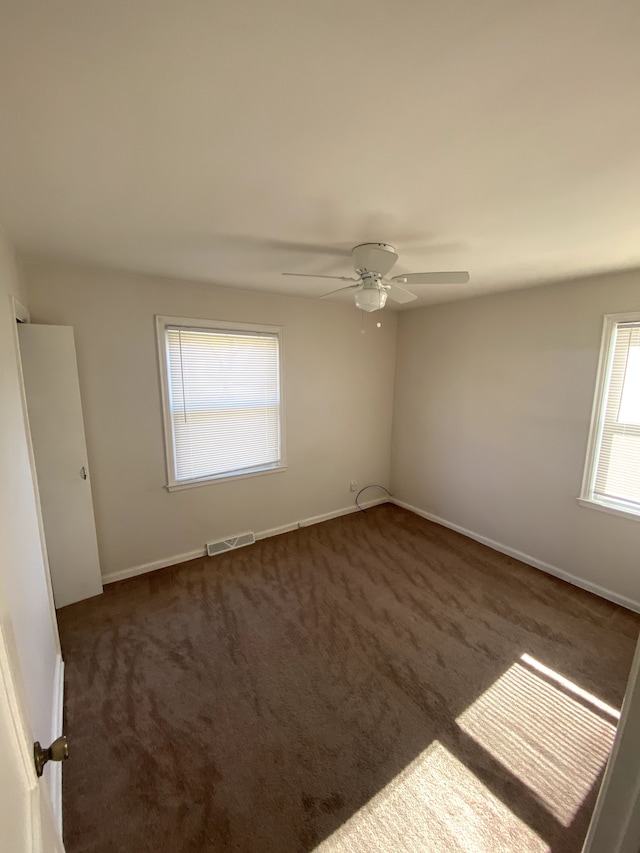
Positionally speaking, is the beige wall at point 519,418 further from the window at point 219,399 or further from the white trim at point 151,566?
the white trim at point 151,566

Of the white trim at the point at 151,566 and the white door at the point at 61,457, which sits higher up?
the white door at the point at 61,457

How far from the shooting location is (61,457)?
96.9 inches

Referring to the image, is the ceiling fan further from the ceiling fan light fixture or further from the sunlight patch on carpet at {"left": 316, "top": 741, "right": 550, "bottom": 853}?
the sunlight patch on carpet at {"left": 316, "top": 741, "right": 550, "bottom": 853}

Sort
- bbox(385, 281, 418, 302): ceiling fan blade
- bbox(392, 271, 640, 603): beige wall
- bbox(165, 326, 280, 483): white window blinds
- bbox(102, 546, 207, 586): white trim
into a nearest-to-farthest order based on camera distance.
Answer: bbox(385, 281, 418, 302): ceiling fan blade, bbox(392, 271, 640, 603): beige wall, bbox(102, 546, 207, 586): white trim, bbox(165, 326, 280, 483): white window blinds

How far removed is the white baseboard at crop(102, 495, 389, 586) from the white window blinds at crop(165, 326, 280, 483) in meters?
0.70

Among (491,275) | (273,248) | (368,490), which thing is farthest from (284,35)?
(368,490)

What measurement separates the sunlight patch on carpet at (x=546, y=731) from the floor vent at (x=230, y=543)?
224 cm

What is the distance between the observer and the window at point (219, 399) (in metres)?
2.95

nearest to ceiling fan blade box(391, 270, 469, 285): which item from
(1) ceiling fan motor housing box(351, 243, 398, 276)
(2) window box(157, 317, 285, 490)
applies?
(1) ceiling fan motor housing box(351, 243, 398, 276)

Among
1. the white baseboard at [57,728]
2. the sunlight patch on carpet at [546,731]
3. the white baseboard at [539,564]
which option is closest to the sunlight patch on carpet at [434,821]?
the sunlight patch on carpet at [546,731]

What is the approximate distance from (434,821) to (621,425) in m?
2.71

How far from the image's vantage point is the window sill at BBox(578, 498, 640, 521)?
2.57m

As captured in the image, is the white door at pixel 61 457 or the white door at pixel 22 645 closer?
the white door at pixel 22 645

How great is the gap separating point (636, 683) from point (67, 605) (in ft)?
10.8
